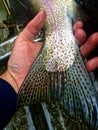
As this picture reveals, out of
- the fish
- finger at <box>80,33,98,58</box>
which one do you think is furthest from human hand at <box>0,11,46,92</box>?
finger at <box>80,33,98,58</box>

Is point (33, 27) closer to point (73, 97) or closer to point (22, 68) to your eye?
point (22, 68)

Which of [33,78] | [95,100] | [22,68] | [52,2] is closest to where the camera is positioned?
[95,100]

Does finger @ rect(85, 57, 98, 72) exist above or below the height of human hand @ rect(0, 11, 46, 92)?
below

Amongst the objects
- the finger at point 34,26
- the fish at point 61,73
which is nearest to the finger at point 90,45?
the fish at point 61,73

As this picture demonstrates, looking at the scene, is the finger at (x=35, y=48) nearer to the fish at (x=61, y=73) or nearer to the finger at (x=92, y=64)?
the fish at (x=61, y=73)

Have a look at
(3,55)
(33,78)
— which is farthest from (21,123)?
(33,78)

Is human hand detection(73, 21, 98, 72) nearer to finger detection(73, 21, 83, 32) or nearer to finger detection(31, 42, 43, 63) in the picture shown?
finger detection(73, 21, 83, 32)

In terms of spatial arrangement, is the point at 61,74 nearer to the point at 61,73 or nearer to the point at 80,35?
the point at 61,73

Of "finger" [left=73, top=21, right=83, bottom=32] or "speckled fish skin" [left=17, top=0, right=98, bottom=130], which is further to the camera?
"finger" [left=73, top=21, right=83, bottom=32]
